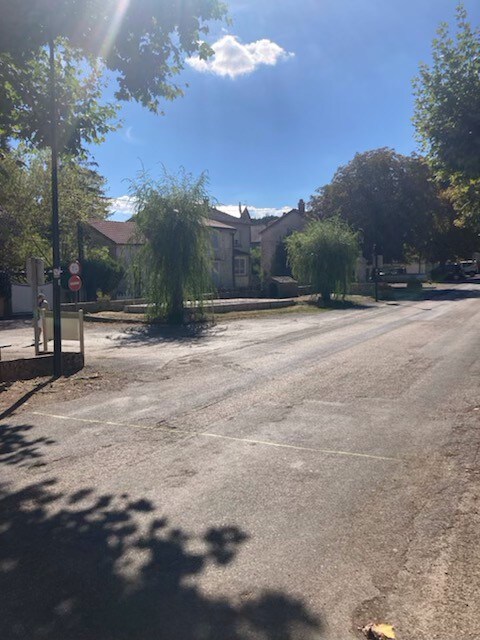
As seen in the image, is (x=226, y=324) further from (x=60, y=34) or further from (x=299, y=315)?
(x=60, y=34)

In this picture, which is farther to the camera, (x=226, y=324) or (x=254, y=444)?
(x=226, y=324)

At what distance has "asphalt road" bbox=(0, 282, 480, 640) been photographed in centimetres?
294

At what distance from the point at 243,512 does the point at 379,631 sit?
Result: 1.61 meters

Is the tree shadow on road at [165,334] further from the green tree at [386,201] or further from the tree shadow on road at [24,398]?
the green tree at [386,201]

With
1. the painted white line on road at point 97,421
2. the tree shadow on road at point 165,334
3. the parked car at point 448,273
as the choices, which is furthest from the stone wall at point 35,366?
the parked car at point 448,273

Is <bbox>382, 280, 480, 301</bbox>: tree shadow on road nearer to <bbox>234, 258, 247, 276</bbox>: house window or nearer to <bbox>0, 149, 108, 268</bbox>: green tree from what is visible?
<bbox>234, 258, 247, 276</bbox>: house window

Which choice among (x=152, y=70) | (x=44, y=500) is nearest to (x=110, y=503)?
(x=44, y=500)

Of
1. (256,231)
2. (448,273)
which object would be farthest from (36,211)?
(448,273)

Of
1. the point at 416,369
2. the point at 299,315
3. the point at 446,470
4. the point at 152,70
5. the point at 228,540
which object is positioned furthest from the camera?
the point at 299,315

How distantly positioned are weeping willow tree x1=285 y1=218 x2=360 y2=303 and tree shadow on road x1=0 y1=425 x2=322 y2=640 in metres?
27.3

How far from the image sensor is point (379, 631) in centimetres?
273

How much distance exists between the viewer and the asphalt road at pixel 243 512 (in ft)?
9.64

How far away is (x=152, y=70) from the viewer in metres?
7.87

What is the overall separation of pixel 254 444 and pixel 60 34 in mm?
6000
